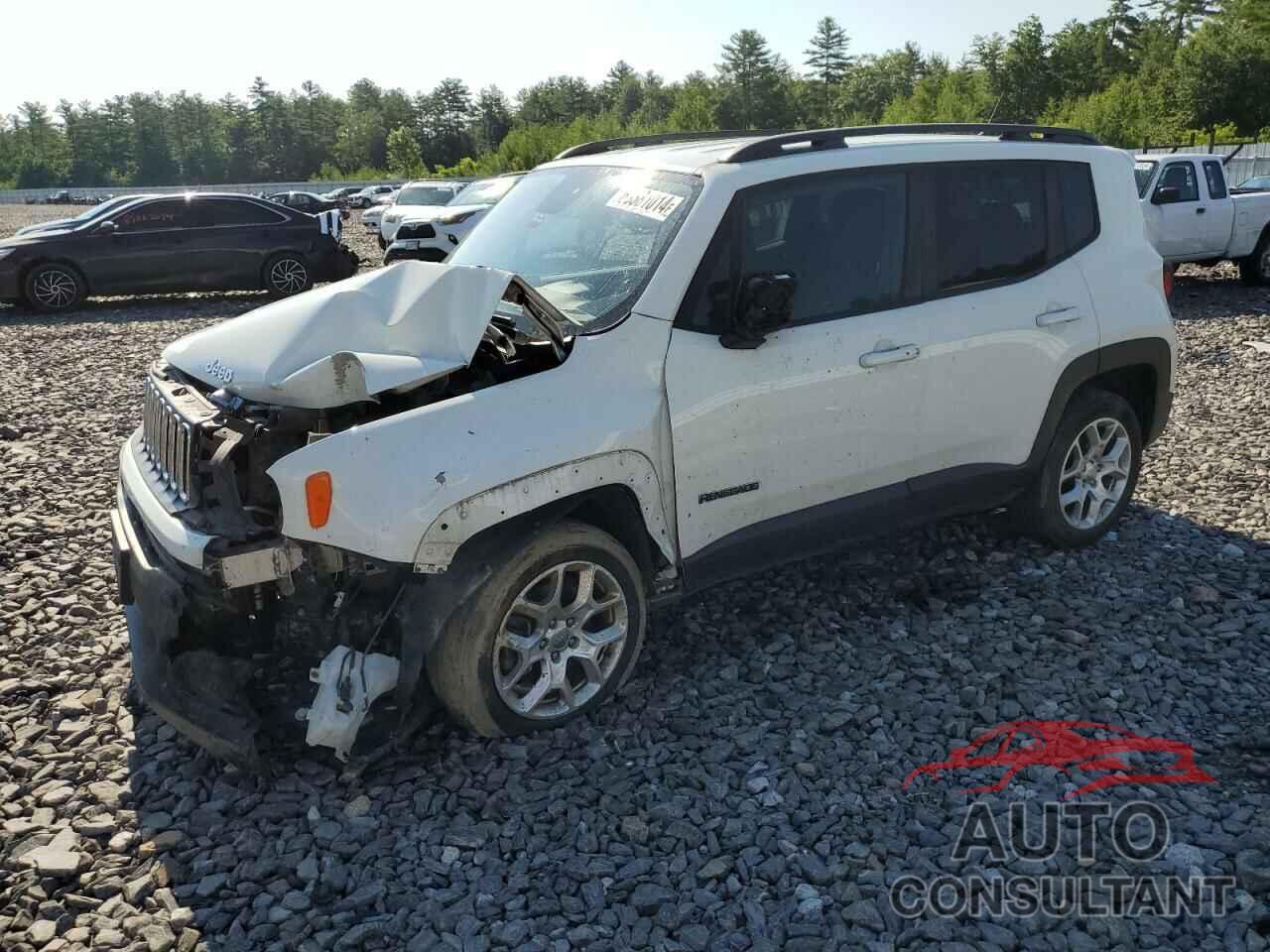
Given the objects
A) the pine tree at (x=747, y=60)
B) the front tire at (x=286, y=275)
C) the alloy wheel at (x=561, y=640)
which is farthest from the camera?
the pine tree at (x=747, y=60)

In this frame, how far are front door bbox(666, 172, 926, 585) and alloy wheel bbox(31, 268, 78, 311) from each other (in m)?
13.3

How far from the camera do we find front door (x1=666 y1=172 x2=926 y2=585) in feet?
12.6

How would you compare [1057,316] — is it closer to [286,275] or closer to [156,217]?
[286,275]

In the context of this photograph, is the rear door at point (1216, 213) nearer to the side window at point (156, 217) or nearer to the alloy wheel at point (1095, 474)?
the alloy wheel at point (1095, 474)

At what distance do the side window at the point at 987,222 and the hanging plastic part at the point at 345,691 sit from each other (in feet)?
9.05

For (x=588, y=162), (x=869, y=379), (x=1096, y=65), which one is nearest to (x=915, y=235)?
(x=869, y=379)

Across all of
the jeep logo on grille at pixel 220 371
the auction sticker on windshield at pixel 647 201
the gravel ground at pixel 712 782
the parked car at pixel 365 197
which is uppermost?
the parked car at pixel 365 197

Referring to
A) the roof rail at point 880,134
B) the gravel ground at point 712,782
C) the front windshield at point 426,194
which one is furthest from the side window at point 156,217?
the roof rail at point 880,134

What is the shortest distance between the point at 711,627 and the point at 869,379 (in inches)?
50.7

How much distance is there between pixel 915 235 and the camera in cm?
436

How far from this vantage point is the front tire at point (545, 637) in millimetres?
3441

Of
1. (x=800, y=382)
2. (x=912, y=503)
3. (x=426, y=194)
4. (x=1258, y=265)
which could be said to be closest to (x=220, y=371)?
(x=800, y=382)

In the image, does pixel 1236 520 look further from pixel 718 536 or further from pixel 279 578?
pixel 279 578

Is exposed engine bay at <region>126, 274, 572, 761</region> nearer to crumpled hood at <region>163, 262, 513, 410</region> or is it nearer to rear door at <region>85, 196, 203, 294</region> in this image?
crumpled hood at <region>163, 262, 513, 410</region>
